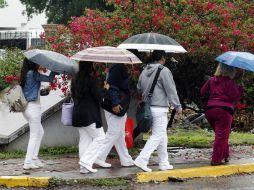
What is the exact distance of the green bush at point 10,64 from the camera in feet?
58.6

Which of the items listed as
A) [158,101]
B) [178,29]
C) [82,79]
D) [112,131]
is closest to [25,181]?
[112,131]

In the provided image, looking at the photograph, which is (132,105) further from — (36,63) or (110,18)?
(36,63)

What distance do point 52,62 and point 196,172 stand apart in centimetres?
278

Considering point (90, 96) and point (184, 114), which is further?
point (184, 114)

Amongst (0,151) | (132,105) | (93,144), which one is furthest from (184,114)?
(93,144)

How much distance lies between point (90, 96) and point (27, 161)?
1.44m

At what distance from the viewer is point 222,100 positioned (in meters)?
9.85

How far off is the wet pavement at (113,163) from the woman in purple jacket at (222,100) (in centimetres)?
66

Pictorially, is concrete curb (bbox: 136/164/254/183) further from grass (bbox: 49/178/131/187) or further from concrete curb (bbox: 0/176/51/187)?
concrete curb (bbox: 0/176/51/187)

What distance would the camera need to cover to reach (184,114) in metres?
19.5

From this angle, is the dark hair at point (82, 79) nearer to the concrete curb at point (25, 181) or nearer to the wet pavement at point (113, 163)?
the wet pavement at point (113, 163)

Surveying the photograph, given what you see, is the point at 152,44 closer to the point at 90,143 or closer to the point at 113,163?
the point at 90,143

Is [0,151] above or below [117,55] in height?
below

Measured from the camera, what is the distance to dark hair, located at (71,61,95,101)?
29.9ft
